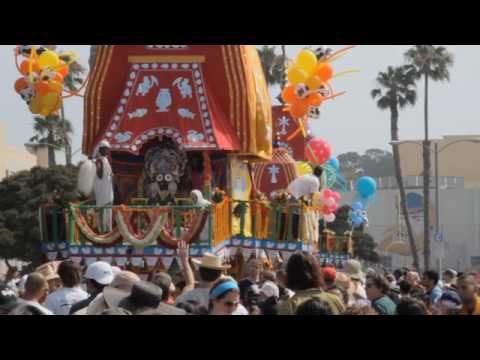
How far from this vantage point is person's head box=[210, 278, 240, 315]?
8234mm

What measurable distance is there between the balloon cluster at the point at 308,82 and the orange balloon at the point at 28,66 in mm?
5608

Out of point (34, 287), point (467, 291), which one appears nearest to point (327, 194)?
point (467, 291)

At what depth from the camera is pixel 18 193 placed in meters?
52.3

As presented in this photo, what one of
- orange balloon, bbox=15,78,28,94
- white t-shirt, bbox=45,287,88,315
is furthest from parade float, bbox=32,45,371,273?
white t-shirt, bbox=45,287,88,315

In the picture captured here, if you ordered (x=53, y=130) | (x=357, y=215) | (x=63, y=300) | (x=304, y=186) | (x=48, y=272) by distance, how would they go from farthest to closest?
(x=53, y=130)
(x=357, y=215)
(x=304, y=186)
(x=48, y=272)
(x=63, y=300)

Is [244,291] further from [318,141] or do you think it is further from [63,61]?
[318,141]

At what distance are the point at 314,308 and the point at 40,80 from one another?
1919cm

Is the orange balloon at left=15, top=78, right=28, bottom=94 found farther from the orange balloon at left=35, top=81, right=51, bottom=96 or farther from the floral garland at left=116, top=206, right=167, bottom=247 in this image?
the floral garland at left=116, top=206, right=167, bottom=247

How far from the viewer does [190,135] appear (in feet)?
84.3

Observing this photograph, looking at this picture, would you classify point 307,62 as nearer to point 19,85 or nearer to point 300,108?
point 300,108

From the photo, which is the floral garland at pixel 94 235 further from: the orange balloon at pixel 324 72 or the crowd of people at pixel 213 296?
the crowd of people at pixel 213 296
